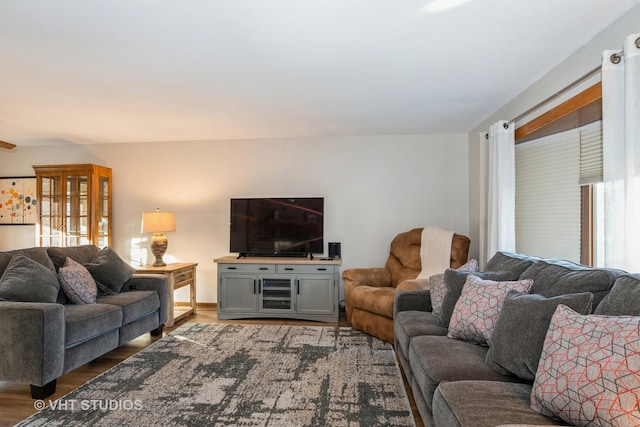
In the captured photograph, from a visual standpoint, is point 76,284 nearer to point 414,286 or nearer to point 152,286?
point 152,286

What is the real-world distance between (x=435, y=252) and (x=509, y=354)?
2.37 meters

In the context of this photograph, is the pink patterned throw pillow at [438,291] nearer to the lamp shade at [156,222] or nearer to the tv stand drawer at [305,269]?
the tv stand drawer at [305,269]

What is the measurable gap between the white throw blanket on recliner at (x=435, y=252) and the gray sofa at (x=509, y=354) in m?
1.57

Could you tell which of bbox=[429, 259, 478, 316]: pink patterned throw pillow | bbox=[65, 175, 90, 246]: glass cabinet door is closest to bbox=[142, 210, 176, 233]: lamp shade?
bbox=[65, 175, 90, 246]: glass cabinet door

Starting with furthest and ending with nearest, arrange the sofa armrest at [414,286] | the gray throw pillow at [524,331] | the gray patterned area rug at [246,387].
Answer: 1. the sofa armrest at [414,286]
2. the gray patterned area rug at [246,387]
3. the gray throw pillow at [524,331]

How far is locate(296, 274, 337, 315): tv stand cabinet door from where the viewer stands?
4320mm

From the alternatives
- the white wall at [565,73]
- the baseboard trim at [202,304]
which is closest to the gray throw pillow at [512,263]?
the white wall at [565,73]

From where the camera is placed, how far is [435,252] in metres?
4.00

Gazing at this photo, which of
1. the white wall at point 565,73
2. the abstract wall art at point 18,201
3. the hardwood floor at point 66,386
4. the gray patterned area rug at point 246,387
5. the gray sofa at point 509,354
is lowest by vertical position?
the hardwood floor at point 66,386

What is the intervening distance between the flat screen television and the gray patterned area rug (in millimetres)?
1336

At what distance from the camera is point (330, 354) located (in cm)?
319

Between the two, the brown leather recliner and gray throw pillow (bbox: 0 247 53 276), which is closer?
gray throw pillow (bbox: 0 247 53 276)

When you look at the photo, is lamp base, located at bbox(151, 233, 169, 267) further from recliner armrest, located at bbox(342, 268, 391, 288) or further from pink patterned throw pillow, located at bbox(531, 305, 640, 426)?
pink patterned throw pillow, located at bbox(531, 305, 640, 426)

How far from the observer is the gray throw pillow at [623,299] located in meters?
1.42
